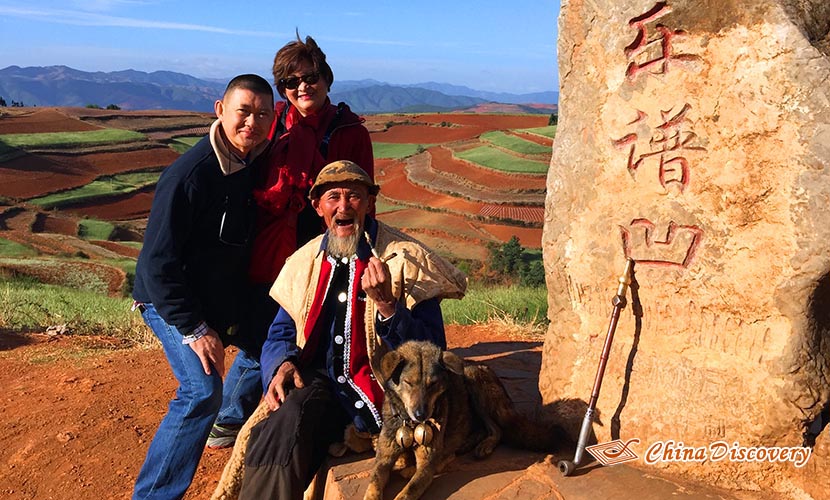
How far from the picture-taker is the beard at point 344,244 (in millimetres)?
3434

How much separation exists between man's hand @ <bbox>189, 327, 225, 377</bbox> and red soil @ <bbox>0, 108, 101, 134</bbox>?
44046mm

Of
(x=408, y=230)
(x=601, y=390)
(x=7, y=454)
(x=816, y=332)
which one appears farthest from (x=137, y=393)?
(x=408, y=230)

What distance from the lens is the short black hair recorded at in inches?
138

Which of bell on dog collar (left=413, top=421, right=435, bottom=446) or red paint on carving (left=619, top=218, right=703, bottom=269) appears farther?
red paint on carving (left=619, top=218, right=703, bottom=269)

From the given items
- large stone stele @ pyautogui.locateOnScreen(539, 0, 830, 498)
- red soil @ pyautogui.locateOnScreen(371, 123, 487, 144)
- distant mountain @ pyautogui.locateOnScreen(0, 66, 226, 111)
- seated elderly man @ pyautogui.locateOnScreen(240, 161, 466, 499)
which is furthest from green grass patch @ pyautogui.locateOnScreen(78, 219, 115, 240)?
distant mountain @ pyautogui.locateOnScreen(0, 66, 226, 111)

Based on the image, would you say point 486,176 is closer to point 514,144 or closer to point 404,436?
point 514,144

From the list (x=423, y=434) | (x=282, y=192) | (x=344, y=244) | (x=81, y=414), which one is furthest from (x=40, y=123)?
(x=423, y=434)

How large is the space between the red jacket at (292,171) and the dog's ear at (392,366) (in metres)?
1.17

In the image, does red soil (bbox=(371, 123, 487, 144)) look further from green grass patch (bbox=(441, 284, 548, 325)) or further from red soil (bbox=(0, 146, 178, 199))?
green grass patch (bbox=(441, 284, 548, 325))

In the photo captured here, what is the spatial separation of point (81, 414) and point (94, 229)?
2239 centimetres

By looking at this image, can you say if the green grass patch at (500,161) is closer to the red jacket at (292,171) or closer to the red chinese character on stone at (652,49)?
the red jacket at (292,171)

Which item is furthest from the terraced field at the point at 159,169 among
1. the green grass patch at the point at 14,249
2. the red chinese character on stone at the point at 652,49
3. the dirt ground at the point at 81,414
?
the red chinese character on stone at the point at 652,49

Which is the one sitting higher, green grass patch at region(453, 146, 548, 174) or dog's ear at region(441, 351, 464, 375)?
dog's ear at region(441, 351, 464, 375)

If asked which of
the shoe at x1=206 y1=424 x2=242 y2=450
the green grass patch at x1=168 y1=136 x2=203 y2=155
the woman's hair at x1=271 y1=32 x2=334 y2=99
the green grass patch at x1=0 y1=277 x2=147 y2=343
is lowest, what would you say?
the green grass patch at x1=168 y1=136 x2=203 y2=155
